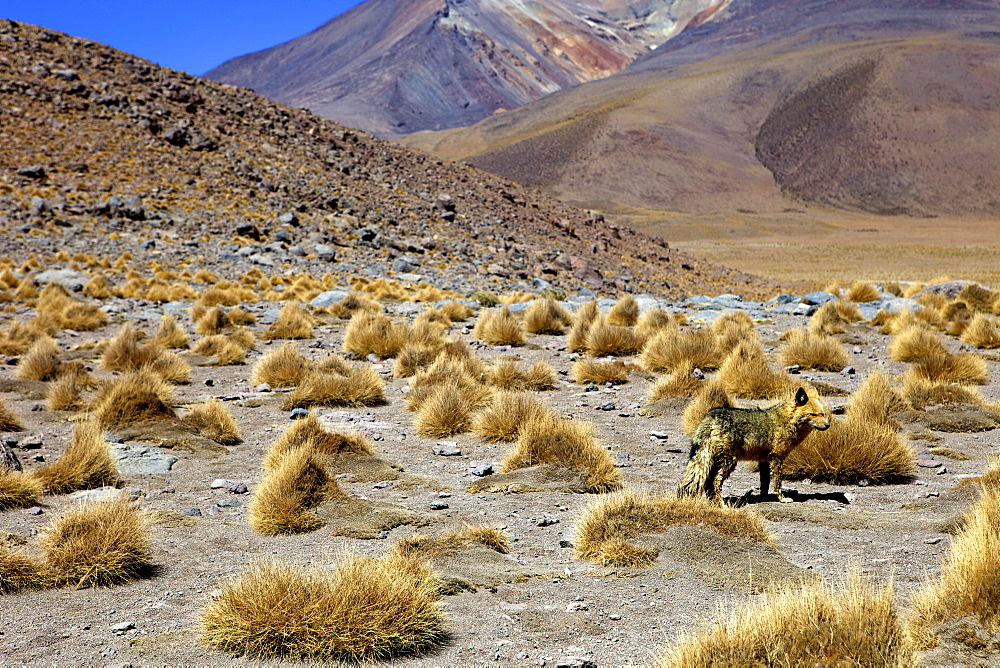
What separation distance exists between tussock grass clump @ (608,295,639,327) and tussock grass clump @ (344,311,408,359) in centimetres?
530

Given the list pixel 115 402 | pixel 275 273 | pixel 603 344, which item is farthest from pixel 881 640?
pixel 275 273

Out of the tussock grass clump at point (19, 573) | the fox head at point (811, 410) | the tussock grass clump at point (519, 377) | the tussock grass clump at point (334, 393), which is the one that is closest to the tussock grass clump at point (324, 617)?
the tussock grass clump at point (19, 573)

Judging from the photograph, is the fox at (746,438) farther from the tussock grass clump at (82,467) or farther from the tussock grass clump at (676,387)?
the tussock grass clump at (82,467)

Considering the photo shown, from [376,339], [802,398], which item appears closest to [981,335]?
[376,339]

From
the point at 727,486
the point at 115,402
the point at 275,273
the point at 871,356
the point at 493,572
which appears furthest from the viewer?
the point at 275,273

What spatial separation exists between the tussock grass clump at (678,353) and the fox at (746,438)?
6.33 meters

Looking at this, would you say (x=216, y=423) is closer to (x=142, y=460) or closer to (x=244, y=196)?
(x=142, y=460)

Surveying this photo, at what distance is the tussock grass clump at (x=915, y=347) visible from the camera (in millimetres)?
13477

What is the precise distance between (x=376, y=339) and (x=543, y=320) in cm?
405

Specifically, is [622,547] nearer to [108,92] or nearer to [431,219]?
[431,219]

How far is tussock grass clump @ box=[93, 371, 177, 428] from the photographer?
9164 millimetres

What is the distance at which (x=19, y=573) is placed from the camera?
488 centimetres

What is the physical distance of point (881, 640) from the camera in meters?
3.42

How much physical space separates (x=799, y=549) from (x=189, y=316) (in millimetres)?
16194
